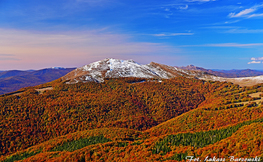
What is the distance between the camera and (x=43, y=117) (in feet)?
357

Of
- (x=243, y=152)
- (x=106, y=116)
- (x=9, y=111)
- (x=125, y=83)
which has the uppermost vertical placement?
(x=125, y=83)

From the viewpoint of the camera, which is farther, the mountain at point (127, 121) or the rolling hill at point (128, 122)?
the mountain at point (127, 121)

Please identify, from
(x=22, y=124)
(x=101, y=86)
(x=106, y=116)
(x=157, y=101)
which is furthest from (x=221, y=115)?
(x=22, y=124)

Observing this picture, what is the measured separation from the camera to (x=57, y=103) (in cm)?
12381

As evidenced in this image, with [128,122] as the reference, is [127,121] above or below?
above

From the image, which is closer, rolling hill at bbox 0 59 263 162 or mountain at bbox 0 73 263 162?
rolling hill at bbox 0 59 263 162

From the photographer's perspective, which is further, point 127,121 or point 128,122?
point 127,121

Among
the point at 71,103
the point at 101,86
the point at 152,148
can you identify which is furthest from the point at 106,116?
the point at 152,148

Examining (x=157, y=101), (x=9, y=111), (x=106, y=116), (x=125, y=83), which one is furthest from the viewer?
(x=125, y=83)

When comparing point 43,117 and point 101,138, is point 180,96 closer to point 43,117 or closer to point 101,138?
point 101,138

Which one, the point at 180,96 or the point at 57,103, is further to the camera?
the point at 180,96

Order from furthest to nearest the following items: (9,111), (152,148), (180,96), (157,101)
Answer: (180,96), (157,101), (9,111), (152,148)

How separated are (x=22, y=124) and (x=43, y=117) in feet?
47.4

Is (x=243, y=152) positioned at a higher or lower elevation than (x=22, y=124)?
higher
